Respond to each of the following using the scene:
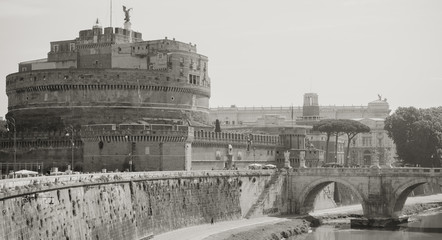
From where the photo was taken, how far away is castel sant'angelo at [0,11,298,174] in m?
77.9

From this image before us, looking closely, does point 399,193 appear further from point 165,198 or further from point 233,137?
point 233,137

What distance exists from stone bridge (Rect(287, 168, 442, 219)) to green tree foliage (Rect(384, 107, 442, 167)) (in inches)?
1040

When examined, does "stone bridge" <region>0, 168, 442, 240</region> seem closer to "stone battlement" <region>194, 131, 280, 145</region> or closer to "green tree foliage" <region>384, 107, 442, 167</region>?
"stone battlement" <region>194, 131, 280, 145</region>

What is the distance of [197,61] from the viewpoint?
309ft

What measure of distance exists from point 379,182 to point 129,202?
2813cm

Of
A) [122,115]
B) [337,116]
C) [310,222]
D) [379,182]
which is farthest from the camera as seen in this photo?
[337,116]

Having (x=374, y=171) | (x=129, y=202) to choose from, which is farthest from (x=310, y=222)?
(x=129, y=202)

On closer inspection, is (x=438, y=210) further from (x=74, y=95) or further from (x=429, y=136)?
(x=74, y=95)

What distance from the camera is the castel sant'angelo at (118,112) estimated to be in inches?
3068

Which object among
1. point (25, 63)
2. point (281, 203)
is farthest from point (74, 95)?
point (281, 203)

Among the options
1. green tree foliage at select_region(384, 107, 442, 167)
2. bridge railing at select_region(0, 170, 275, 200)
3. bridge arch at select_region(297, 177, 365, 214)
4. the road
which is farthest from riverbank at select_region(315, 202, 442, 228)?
green tree foliage at select_region(384, 107, 442, 167)

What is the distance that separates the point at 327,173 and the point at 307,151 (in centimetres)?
2360

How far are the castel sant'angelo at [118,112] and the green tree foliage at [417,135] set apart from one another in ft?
59.1

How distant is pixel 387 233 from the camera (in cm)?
6688
